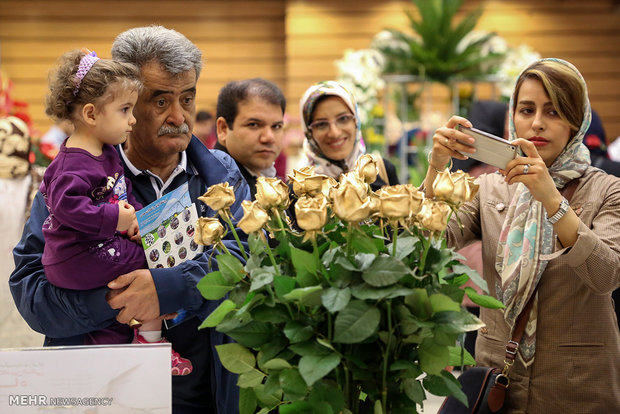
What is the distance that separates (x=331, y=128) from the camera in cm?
261

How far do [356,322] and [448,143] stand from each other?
0.68m

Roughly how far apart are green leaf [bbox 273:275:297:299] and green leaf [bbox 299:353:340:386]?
0.10 m

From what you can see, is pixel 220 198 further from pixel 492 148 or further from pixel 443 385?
pixel 492 148

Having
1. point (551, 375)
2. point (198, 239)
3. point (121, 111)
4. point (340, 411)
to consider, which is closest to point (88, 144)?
point (121, 111)

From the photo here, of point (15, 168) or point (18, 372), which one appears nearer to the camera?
point (18, 372)

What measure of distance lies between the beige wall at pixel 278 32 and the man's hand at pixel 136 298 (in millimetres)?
8402

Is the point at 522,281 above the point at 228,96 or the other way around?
the other way around

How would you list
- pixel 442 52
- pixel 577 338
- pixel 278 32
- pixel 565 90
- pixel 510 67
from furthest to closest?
pixel 278 32
pixel 510 67
pixel 442 52
pixel 565 90
pixel 577 338

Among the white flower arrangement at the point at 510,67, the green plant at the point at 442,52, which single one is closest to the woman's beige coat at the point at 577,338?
the green plant at the point at 442,52

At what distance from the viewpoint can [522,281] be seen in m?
1.64

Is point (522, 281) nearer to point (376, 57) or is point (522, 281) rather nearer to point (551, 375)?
point (551, 375)

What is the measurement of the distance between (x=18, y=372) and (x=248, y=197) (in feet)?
2.33

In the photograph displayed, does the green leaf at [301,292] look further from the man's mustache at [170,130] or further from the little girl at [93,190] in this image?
the man's mustache at [170,130]

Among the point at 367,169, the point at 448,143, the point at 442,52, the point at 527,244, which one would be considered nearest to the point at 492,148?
the point at 448,143
